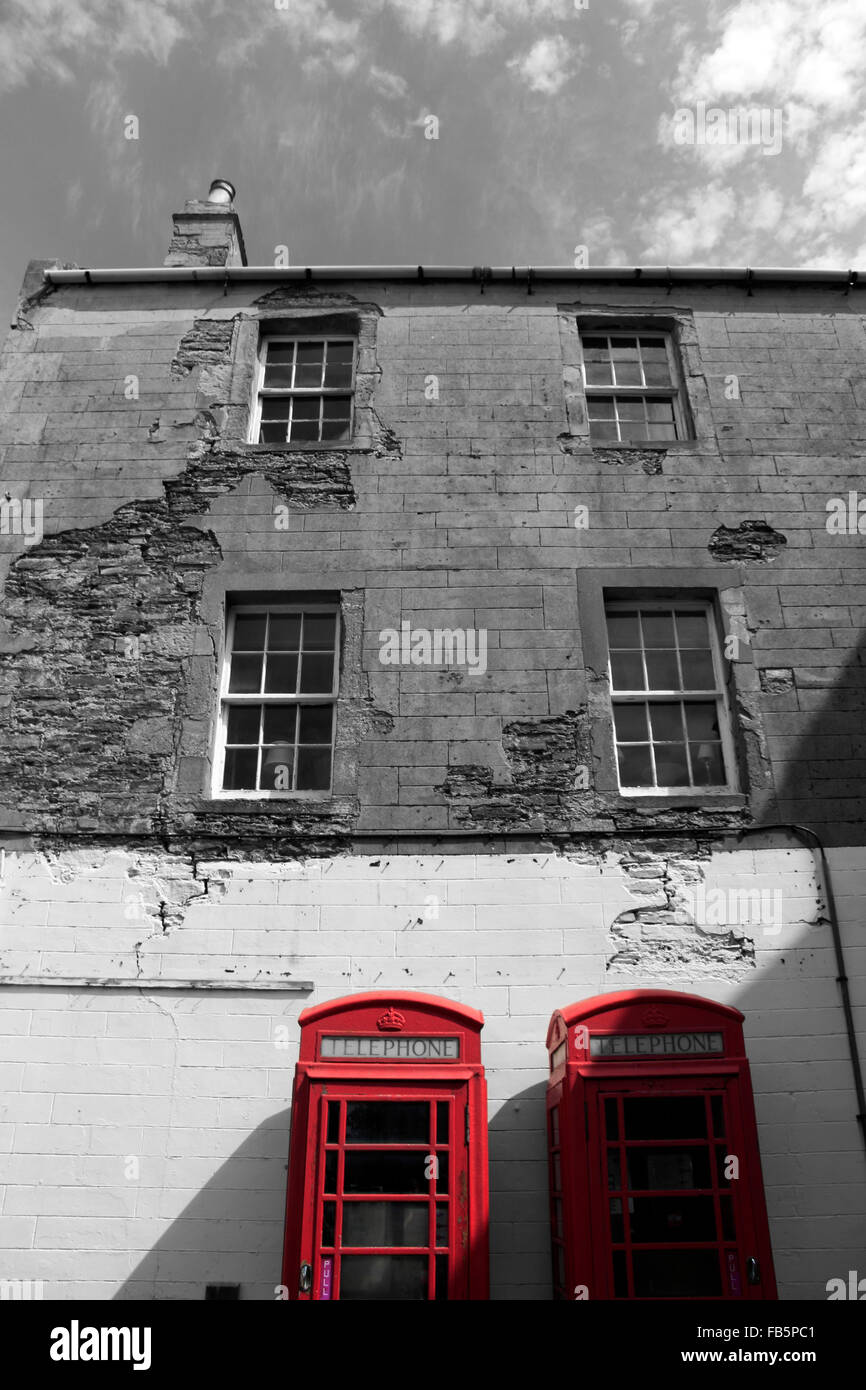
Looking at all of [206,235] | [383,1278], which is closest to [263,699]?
[383,1278]

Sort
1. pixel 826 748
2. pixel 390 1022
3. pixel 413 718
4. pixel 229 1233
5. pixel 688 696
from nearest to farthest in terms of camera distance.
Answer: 1. pixel 390 1022
2. pixel 229 1233
3. pixel 826 748
4. pixel 413 718
5. pixel 688 696

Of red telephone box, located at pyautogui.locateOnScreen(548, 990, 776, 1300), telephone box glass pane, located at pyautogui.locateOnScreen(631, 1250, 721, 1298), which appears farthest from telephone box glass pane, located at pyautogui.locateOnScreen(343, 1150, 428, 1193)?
telephone box glass pane, located at pyautogui.locateOnScreen(631, 1250, 721, 1298)

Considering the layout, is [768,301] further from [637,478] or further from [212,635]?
[212,635]

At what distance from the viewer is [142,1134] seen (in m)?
7.10

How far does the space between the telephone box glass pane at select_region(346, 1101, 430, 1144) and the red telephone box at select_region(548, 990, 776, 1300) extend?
942 millimetres

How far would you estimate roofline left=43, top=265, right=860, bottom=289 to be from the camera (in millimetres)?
10602

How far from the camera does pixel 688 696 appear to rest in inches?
340

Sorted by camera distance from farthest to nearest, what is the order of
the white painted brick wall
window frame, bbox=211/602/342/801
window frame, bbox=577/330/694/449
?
window frame, bbox=577/330/694/449 < window frame, bbox=211/602/342/801 < the white painted brick wall

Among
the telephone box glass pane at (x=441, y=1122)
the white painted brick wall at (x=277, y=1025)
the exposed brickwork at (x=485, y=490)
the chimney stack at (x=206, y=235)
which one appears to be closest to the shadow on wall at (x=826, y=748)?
the exposed brickwork at (x=485, y=490)

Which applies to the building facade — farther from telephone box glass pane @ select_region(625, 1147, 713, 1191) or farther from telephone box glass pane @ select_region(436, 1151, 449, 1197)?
telephone box glass pane @ select_region(436, 1151, 449, 1197)

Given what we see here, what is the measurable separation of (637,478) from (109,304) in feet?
19.8

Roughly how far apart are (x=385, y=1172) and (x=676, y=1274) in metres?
1.84

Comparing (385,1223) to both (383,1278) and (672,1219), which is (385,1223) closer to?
(383,1278)
